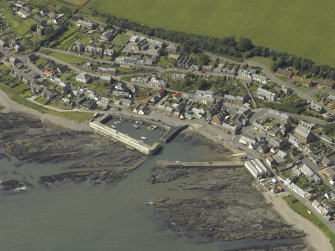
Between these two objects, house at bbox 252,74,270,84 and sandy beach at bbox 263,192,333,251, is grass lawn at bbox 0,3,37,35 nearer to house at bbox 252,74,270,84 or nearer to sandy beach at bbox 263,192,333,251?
house at bbox 252,74,270,84

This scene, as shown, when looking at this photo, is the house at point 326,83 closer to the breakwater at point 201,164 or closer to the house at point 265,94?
the house at point 265,94

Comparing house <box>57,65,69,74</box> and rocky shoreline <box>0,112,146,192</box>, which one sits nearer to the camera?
rocky shoreline <box>0,112,146,192</box>

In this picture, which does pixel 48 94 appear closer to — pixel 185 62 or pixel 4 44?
pixel 4 44

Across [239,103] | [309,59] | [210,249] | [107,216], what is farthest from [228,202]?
[309,59]

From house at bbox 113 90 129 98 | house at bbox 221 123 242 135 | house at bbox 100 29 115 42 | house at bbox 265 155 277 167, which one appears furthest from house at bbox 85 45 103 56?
house at bbox 265 155 277 167

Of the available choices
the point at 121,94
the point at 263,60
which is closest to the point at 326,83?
the point at 263,60

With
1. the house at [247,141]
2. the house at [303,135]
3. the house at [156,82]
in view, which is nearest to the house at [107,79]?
the house at [156,82]
